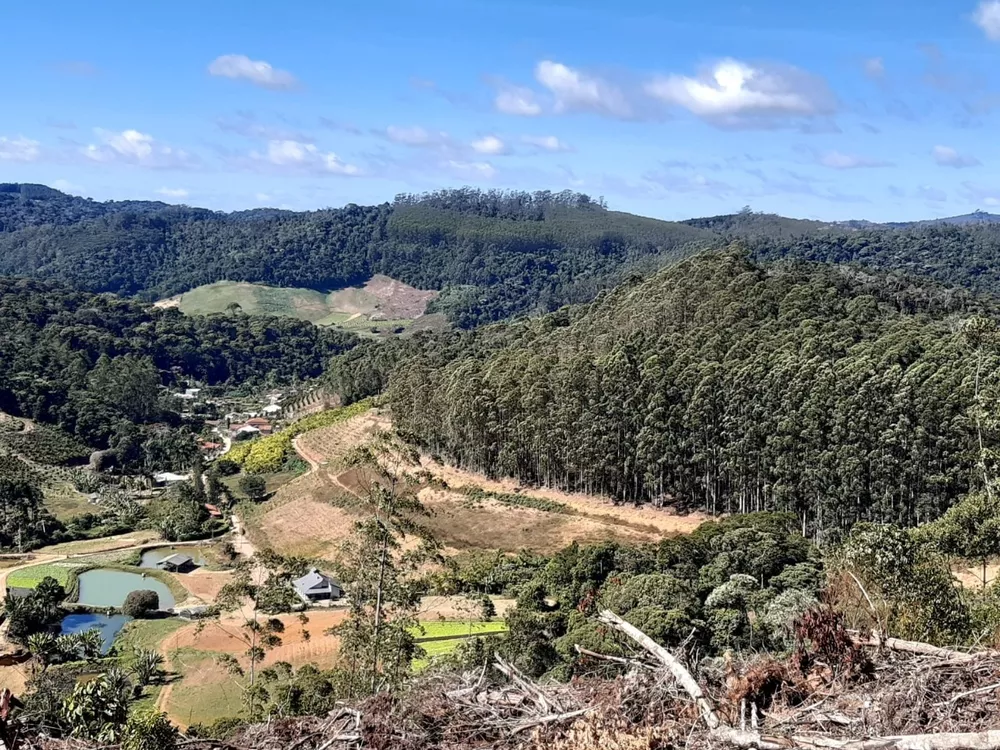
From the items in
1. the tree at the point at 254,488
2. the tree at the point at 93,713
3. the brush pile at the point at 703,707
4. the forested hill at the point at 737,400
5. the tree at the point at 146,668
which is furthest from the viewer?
the tree at the point at 254,488

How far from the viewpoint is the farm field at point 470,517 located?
124 ft

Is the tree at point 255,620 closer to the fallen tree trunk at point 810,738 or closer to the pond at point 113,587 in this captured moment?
the pond at point 113,587

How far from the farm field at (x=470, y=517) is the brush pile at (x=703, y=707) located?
86.5 ft

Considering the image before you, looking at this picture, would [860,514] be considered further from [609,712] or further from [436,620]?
[609,712]

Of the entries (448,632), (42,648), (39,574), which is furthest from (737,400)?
(39,574)

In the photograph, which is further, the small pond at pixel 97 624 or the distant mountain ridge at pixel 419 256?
the distant mountain ridge at pixel 419 256

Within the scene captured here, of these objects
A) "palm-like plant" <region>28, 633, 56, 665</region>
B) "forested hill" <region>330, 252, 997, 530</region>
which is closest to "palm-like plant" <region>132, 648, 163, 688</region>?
"palm-like plant" <region>28, 633, 56, 665</region>

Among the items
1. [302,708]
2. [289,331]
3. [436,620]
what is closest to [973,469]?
[436,620]

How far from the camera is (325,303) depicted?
550 feet

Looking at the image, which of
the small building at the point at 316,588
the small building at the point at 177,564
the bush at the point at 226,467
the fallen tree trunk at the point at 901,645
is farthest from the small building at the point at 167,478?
the fallen tree trunk at the point at 901,645

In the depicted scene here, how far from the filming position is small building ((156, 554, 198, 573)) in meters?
42.0

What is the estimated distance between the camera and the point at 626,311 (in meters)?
56.7

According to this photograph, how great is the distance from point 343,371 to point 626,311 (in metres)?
28.2

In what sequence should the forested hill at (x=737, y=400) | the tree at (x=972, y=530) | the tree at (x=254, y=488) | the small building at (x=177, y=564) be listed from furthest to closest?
the tree at (x=254, y=488) < the small building at (x=177, y=564) < the forested hill at (x=737, y=400) < the tree at (x=972, y=530)
